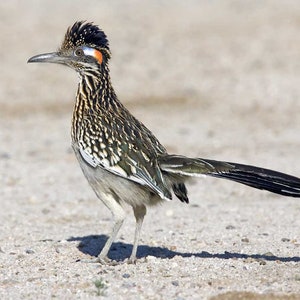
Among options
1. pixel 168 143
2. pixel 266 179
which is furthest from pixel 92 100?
pixel 168 143

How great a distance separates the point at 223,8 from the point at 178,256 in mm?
19435

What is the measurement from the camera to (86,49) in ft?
33.0

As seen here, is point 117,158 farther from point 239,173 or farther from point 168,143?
point 168,143

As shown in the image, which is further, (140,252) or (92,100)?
(140,252)

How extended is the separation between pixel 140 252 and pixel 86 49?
2325 millimetres

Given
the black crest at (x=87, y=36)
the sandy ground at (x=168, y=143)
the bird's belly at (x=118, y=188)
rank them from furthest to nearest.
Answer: the black crest at (x=87, y=36) < the bird's belly at (x=118, y=188) < the sandy ground at (x=168, y=143)

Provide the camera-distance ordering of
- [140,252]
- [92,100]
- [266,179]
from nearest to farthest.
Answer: [266,179] < [92,100] < [140,252]

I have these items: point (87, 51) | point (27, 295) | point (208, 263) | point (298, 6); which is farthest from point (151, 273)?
point (298, 6)

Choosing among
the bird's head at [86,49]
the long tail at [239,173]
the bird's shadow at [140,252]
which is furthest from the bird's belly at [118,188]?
the bird's head at [86,49]

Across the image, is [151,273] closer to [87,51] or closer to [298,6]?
[87,51]

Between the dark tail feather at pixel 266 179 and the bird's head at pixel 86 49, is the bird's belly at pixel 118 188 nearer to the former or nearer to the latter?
the dark tail feather at pixel 266 179

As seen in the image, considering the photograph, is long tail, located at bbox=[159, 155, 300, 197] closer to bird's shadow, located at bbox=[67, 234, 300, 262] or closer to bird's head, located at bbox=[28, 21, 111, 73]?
→ bird's shadow, located at bbox=[67, 234, 300, 262]

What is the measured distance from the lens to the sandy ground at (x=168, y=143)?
8.78 meters

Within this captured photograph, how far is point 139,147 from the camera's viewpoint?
9.53 meters
